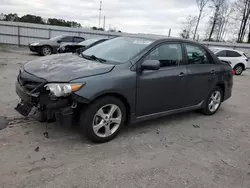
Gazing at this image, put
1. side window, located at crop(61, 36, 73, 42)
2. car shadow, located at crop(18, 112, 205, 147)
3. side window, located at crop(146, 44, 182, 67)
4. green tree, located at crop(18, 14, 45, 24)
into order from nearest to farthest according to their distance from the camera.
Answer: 1. car shadow, located at crop(18, 112, 205, 147)
2. side window, located at crop(146, 44, 182, 67)
3. side window, located at crop(61, 36, 73, 42)
4. green tree, located at crop(18, 14, 45, 24)

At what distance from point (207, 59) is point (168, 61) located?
1.30 meters

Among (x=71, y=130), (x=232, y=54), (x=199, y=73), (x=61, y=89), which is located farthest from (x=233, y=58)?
(x=61, y=89)

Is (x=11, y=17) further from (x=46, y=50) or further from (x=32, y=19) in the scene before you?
(x=46, y=50)

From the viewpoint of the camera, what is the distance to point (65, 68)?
331 centimetres

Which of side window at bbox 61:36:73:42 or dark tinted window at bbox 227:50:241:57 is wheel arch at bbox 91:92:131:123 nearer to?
side window at bbox 61:36:73:42

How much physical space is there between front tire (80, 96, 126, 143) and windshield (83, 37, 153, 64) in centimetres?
72

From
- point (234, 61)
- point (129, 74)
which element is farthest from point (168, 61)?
point (234, 61)

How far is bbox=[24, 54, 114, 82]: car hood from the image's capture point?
10.1ft

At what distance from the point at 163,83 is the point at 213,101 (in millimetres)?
1890

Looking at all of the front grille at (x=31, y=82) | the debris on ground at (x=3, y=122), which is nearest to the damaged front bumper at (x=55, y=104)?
the front grille at (x=31, y=82)

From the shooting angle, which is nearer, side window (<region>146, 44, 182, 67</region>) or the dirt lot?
the dirt lot

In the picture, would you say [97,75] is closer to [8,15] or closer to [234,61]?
[234,61]

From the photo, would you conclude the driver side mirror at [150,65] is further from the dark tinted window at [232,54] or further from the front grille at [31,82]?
the dark tinted window at [232,54]

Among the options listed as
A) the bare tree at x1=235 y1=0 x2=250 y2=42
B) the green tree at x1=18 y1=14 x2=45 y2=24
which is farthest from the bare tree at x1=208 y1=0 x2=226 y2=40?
the green tree at x1=18 y1=14 x2=45 y2=24
